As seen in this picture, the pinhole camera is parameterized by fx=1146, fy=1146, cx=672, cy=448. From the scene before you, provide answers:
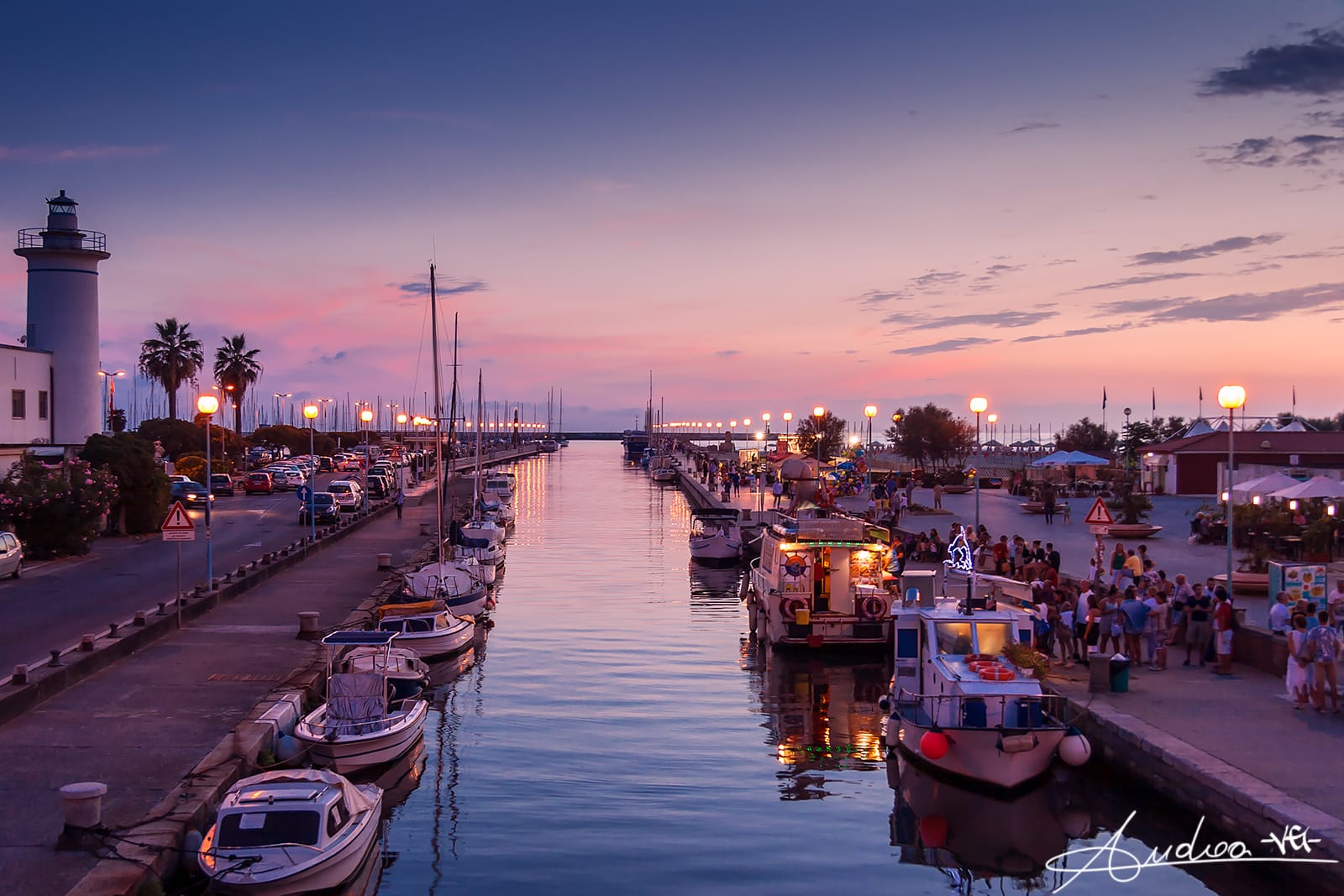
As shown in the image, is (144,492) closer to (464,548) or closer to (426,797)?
(464,548)

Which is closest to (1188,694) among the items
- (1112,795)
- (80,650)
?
(1112,795)

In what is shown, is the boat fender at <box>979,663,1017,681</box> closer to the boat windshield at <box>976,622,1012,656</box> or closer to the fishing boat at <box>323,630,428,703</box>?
the boat windshield at <box>976,622,1012,656</box>

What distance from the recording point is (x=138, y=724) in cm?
1862

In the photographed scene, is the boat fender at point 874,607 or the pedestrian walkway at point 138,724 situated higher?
the boat fender at point 874,607

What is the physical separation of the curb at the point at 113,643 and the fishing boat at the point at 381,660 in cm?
445

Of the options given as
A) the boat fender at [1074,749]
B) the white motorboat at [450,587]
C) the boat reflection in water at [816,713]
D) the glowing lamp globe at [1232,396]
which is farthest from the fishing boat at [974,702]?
the white motorboat at [450,587]

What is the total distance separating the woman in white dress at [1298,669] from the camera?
59.9ft

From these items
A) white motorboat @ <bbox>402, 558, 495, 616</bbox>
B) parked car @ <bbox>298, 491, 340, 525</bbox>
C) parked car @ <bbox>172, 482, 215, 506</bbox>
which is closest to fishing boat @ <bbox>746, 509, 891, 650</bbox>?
white motorboat @ <bbox>402, 558, 495, 616</bbox>

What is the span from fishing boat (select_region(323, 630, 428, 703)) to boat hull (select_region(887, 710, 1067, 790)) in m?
10.3

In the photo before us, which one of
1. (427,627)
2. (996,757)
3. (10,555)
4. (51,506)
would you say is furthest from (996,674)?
(51,506)

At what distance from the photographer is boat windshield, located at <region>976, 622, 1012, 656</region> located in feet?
64.5

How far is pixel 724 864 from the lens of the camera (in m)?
15.7

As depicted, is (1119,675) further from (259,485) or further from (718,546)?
(259,485)

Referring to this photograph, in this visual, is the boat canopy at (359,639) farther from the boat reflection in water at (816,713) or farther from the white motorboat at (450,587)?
the white motorboat at (450,587)
